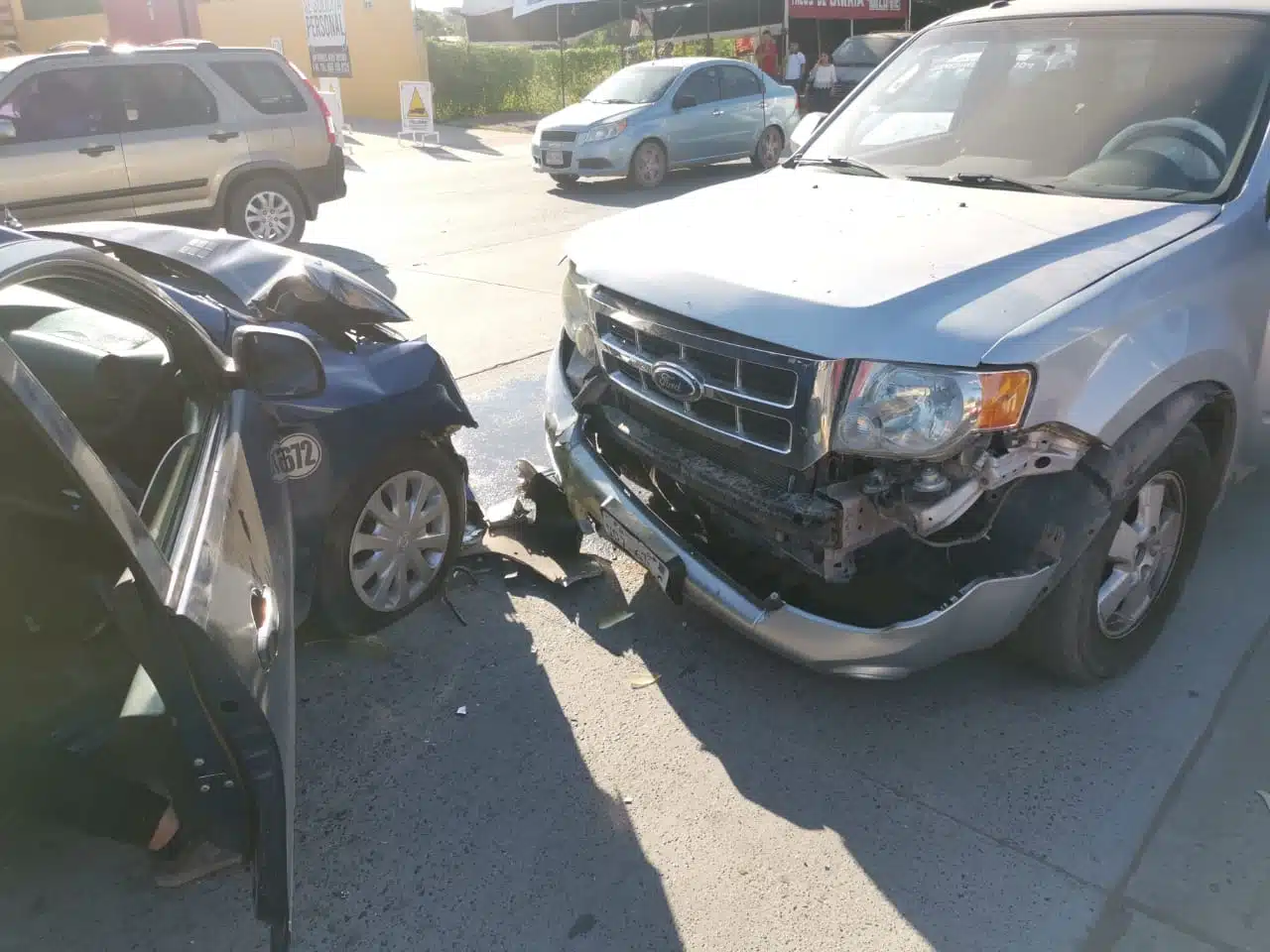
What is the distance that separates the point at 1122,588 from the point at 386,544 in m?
2.45

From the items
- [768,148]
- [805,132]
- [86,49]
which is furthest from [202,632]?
[768,148]

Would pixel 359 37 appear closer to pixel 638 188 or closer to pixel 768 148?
pixel 768 148

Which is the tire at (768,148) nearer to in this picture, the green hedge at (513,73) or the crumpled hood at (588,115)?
the crumpled hood at (588,115)

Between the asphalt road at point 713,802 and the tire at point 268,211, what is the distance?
24.4 ft

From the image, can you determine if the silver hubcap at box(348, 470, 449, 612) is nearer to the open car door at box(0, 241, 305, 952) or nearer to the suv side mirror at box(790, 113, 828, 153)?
the open car door at box(0, 241, 305, 952)

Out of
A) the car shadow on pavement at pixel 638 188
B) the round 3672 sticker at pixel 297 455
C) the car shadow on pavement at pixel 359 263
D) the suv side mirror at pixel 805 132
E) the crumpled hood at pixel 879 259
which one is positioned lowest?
the car shadow on pavement at pixel 359 263

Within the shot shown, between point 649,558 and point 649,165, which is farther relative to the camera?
point 649,165

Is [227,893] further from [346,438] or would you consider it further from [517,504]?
[517,504]

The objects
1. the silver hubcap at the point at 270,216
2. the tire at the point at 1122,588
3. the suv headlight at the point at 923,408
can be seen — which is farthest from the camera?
the silver hubcap at the point at 270,216

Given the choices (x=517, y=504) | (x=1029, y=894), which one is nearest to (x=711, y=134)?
(x=517, y=504)

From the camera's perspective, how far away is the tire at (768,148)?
15279 mm

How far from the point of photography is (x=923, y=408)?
8.48ft

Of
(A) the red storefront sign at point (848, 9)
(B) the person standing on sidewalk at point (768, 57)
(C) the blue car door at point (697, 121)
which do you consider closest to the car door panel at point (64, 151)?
(C) the blue car door at point (697, 121)

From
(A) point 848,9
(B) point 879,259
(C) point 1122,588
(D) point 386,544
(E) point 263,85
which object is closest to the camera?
(B) point 879,259
